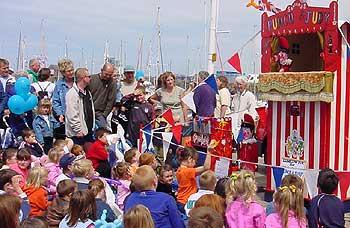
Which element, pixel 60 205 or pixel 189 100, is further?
pixel 189 100

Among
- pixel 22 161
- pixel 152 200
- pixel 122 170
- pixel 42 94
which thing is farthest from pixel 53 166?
pixel 42 94

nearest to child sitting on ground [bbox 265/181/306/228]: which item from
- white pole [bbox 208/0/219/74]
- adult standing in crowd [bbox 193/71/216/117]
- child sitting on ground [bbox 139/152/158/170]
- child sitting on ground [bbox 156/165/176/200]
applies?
child sitting on ground [bbox 156/165/176/200]

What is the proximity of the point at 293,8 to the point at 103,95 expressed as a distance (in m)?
3.46

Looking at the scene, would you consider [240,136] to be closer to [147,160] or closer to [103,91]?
[103,91]

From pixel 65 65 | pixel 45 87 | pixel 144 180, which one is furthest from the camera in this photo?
pixel 45 87

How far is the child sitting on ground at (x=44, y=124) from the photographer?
28.2ft

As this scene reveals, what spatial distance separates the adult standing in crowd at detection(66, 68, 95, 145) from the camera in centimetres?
831

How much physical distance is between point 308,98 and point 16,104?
14.7 ft

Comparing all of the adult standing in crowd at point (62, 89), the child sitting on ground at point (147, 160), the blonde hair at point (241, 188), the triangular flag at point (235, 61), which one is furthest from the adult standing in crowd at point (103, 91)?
the blonde hair at point (241, 188)

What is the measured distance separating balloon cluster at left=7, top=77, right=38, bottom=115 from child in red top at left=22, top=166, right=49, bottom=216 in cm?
277

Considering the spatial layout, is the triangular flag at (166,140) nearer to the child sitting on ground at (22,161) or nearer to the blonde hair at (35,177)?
the child sitting on ground at (22,161)

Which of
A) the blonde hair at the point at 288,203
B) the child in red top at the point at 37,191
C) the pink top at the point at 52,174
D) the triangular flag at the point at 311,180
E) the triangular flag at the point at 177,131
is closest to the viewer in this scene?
the blonde hair at the point at 288,203

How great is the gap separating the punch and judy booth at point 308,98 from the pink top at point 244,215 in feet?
5.37

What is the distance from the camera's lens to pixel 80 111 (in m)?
8.41
